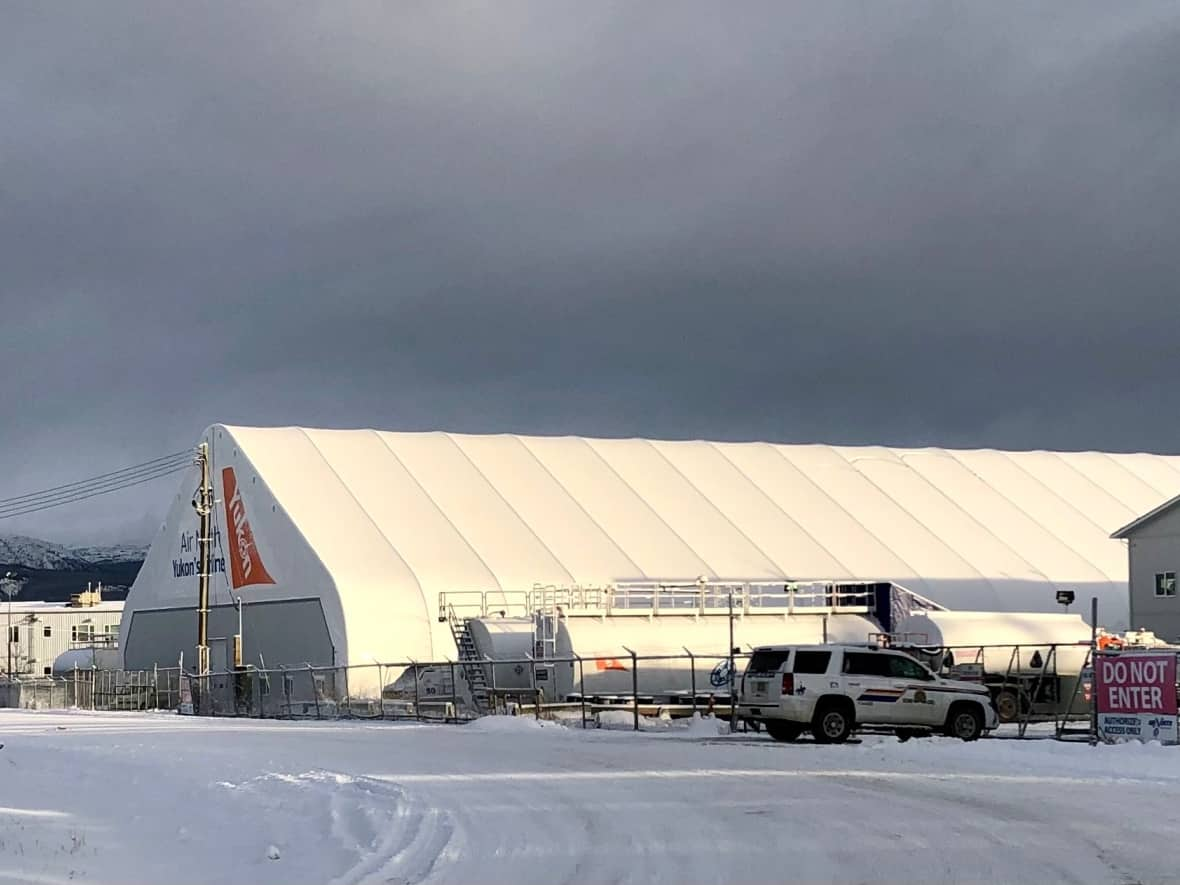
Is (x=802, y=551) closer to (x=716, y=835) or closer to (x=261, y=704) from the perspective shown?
(x=261, y=704)

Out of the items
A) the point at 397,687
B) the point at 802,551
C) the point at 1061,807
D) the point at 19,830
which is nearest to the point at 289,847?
the point at 19,830

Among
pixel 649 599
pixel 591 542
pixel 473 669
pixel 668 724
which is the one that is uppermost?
pixel 591 542

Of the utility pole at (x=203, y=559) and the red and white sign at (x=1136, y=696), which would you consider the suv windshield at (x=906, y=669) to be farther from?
the utility pole at (x=203, y=559)

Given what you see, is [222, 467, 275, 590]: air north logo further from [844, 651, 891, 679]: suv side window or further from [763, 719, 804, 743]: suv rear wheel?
[844, 651, 891, 679]: suv side window

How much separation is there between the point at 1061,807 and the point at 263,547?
45669 millimetres

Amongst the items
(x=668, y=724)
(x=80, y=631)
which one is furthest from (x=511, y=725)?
(x=80, y=631)

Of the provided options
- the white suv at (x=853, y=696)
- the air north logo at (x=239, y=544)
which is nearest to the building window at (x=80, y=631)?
the air north logo at (x=239, y=544)

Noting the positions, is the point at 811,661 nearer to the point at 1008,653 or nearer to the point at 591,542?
the point at 1008,653

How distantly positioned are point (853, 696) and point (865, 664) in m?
0.70

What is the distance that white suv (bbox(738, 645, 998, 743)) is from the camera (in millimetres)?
28656

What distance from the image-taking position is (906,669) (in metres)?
29.3

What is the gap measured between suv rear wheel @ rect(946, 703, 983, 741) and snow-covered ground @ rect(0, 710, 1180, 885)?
65.8 inches

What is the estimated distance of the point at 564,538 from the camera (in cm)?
6091

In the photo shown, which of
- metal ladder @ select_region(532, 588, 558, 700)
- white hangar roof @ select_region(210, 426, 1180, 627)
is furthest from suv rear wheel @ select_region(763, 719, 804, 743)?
white hangar roof @ select_region(210, 426, 1180, 627)
